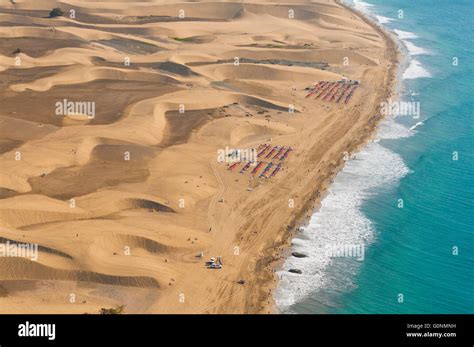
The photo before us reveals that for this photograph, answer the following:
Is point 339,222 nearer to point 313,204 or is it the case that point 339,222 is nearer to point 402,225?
point 313,204

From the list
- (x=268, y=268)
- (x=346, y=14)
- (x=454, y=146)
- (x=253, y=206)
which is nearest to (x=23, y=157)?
(x=253, y=206)

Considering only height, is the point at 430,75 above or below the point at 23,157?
above

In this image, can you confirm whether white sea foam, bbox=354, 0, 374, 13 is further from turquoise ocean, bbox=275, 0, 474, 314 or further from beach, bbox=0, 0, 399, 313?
turquoise ocean, bbox=275, 0, 474, 314

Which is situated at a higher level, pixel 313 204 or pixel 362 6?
pixel 362 6

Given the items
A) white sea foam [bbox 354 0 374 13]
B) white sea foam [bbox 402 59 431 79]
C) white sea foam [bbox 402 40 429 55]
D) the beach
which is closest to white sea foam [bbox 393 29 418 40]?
the beach

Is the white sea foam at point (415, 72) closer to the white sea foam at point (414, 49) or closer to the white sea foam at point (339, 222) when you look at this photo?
the white sea foam at point (414, 49)

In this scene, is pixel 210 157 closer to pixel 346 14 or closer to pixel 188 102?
pixel 188 102

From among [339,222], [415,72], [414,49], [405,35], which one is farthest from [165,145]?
[405,35]
